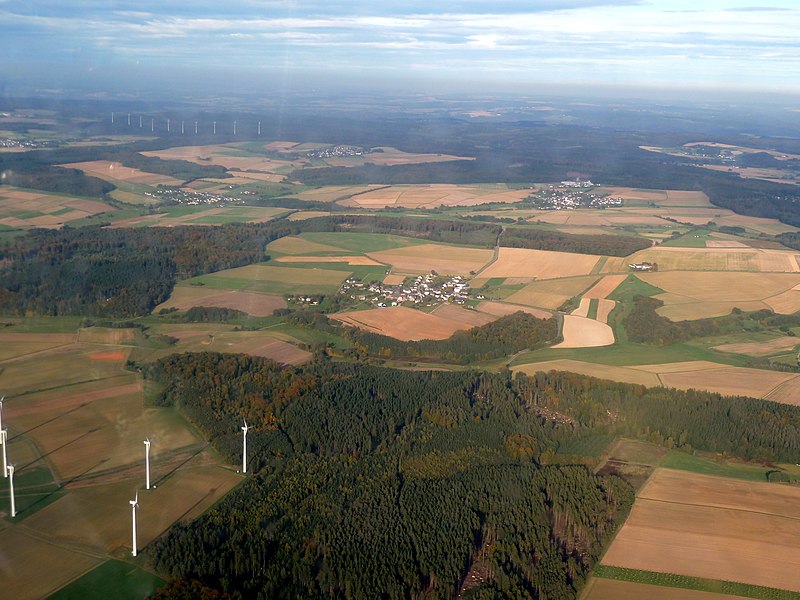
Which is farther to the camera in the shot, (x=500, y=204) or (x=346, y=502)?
(x=500, y=204)

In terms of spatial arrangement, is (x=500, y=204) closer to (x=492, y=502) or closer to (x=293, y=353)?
(x=293, y=353)

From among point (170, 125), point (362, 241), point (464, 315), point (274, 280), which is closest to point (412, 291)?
point (464, 315)

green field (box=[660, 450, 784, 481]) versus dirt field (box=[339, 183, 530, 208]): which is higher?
dirt field (box=[339, 183, 530, 208])

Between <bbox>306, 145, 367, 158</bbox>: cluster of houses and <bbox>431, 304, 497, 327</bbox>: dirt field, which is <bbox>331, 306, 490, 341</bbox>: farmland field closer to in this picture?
<bbox>431, 304, 497, 327</bbox>: dirt field

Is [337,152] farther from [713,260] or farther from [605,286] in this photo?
[605,286]

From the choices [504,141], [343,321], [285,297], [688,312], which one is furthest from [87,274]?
[504,141]

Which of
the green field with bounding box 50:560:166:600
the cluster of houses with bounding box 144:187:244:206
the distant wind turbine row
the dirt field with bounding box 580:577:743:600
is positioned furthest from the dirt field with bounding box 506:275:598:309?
the distant wind turbine row
